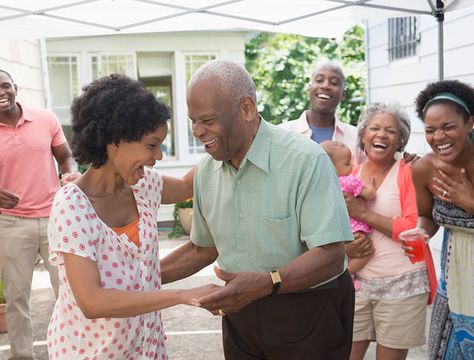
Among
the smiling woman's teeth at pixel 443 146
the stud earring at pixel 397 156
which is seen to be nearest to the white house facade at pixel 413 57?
the stud earring at pixel 397 156

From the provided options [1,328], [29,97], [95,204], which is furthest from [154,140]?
[29,97]

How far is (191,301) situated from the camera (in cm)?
204

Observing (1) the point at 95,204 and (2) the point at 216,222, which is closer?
(1) the point at 95,204

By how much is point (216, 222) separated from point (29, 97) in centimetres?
652

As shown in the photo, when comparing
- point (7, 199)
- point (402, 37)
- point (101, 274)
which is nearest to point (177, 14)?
point (7, 199)

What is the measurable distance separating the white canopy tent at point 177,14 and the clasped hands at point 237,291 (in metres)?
3.14

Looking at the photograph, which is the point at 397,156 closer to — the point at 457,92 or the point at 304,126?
the point at 457,92

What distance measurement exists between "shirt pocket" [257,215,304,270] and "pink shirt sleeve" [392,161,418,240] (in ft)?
3.66

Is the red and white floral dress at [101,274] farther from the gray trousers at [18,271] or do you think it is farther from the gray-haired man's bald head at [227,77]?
the gray trousers at [18,271]

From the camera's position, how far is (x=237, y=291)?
2.12 metres

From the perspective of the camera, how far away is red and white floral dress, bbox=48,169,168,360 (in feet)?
6.73

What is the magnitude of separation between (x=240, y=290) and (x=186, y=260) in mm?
677

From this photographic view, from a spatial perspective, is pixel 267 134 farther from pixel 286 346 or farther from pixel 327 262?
pixel 286 346

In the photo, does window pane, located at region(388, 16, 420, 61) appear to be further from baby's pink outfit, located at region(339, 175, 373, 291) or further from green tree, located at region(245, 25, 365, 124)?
green tree, located at region(245, 25, 365, 124)
